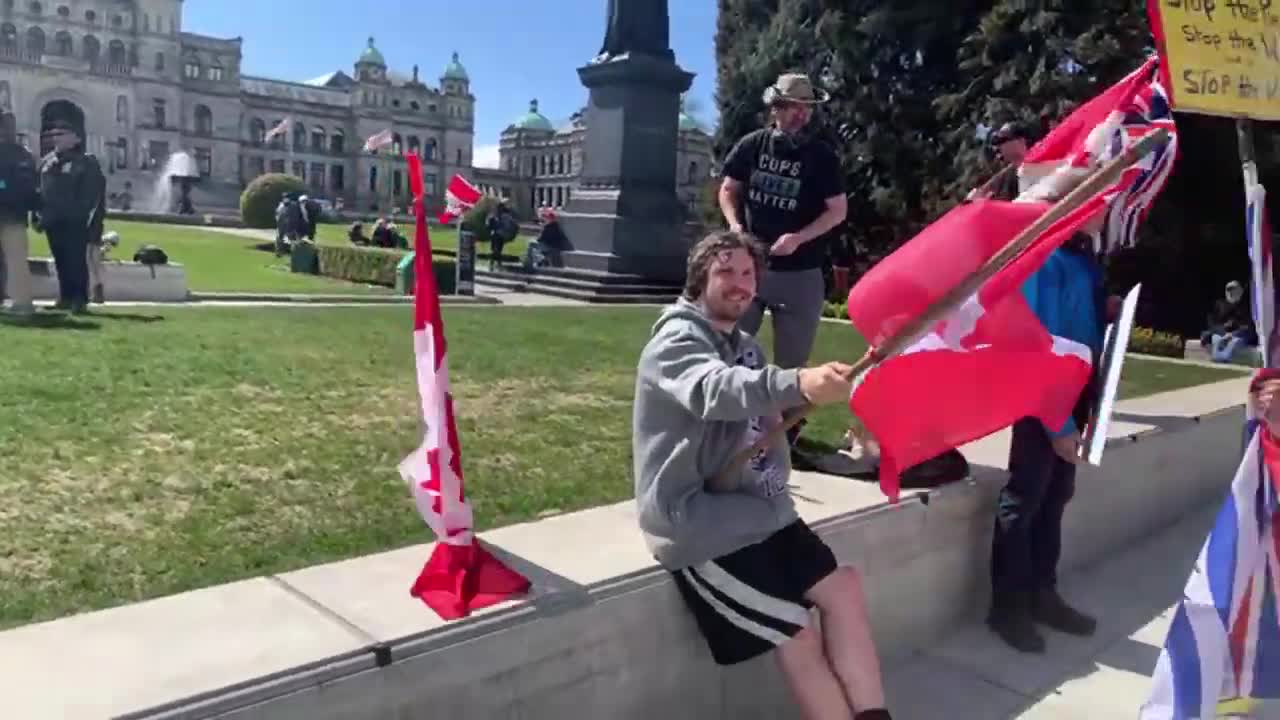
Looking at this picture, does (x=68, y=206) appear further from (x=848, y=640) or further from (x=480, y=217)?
(x=480, y=217)

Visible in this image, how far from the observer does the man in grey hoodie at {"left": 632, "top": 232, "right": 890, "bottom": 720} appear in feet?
9.40

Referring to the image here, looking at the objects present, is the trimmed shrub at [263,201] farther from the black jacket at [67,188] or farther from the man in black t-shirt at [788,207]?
the man in black t-shirt at [788,207]

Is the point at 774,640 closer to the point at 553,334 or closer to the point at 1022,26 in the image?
the point at 553,334

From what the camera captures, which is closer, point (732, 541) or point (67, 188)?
point (732, 541)

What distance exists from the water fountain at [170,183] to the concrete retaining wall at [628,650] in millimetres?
69105

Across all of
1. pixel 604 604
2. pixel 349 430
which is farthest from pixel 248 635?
pixel 349 430

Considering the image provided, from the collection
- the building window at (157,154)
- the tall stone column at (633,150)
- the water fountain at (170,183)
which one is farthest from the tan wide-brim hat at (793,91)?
the building window at (157,154)

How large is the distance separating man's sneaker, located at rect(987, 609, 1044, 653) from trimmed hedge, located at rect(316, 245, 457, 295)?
1481cm

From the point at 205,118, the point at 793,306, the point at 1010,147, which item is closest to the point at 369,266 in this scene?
the point at 793,306

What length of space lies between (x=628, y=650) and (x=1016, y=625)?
6.47 ft

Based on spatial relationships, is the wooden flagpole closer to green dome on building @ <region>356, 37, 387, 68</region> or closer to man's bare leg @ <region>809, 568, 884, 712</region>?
man's bare leg @ <region>809, 568, 884, 712</region>

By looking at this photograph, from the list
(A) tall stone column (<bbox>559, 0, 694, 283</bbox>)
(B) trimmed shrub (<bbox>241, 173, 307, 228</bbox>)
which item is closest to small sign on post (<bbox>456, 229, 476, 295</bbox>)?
(A) tall stone column (<bbox>559, 0, 694, 283</bbox>)

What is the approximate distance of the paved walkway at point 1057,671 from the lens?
357 centimetres

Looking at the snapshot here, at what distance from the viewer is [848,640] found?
2.90 m
